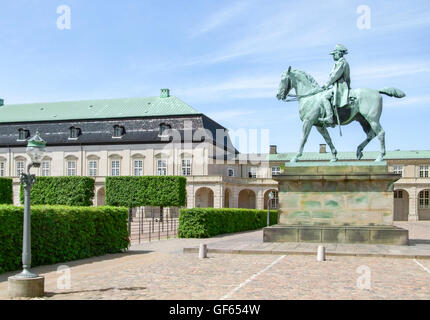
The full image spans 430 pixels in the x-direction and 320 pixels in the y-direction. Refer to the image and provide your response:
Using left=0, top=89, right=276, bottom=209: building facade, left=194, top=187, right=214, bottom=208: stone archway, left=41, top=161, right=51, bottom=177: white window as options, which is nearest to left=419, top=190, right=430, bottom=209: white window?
left=0, top=89, right=276, bottom=209: building facade

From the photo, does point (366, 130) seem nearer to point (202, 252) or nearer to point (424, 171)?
point (202, 252)

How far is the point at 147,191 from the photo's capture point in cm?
5128

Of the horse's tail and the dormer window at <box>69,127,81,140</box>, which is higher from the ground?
the dormer window at <box>69,127,81,140</box>

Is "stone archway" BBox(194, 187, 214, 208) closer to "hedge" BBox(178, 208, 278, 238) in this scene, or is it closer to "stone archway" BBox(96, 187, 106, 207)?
"stone archway" BBox(96, 187, 106, 207)

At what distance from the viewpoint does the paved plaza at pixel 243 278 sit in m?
8.79

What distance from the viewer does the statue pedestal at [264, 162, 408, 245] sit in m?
17.0

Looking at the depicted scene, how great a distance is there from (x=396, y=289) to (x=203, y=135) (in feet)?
175

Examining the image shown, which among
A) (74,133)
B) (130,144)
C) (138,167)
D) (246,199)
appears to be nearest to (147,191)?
(138,167)

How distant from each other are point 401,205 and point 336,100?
57044 millimetres

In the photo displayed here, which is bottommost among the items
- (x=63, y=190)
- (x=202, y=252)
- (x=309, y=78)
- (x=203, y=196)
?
(x=203, y=196)

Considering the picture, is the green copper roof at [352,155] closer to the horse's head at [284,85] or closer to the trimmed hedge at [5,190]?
the trimmed hedge at [5,190]

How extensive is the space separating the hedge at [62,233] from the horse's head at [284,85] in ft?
21.5

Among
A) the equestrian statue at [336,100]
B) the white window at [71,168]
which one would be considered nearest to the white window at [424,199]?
the white window at [71,168]

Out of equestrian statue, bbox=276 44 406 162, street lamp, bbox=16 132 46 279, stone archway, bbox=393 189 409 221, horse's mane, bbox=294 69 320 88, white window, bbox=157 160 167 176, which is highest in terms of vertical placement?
horse's mane, bbox=294 69 320 88
